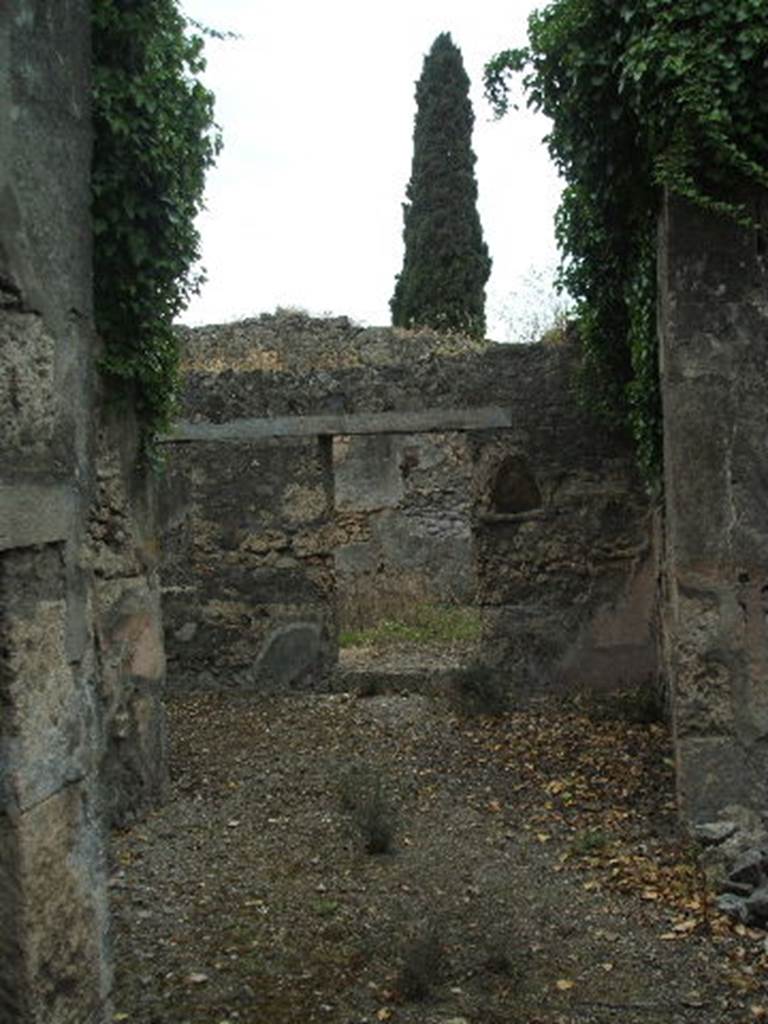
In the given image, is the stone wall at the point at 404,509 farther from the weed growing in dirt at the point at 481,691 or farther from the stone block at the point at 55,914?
the stone block at the point at 55,914

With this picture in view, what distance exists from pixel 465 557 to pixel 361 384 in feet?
18.7

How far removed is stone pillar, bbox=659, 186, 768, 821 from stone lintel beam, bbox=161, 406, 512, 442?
3.47m

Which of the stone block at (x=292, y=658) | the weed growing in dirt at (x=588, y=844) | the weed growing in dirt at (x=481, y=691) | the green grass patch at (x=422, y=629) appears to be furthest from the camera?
the green grass patch at (x=422, y=629)

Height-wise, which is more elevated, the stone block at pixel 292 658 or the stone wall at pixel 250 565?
the stone wall at pixel 250 565

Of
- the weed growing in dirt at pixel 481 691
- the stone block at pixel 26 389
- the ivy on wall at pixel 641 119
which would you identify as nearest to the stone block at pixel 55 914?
the stone block at pixel 26 389

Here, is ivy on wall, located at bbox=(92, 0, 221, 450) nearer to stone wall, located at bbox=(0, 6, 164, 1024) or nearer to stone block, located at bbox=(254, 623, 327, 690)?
stone wall, located at bbox=(0, 6, 164, 1024)

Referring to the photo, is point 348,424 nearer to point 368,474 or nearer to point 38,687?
point 368,474

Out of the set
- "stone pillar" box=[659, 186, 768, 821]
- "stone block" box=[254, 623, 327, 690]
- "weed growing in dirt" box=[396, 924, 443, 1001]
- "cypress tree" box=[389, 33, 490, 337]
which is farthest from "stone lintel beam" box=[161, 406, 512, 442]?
"cypress tree" box=[389, 33, 490, 337]

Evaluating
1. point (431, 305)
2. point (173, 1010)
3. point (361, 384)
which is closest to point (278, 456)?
point (361, 384)

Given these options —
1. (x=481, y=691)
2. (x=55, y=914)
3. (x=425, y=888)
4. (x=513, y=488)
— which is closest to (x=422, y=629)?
(x=513, y=488)

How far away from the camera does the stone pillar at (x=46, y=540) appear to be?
267 centimetres

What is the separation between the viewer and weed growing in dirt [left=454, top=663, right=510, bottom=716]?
→ 776 centimetres

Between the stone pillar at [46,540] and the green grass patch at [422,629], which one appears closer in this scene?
the stone pillar at [46,540]

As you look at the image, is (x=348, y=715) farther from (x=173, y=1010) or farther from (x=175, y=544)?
(x=173, y=1010)
